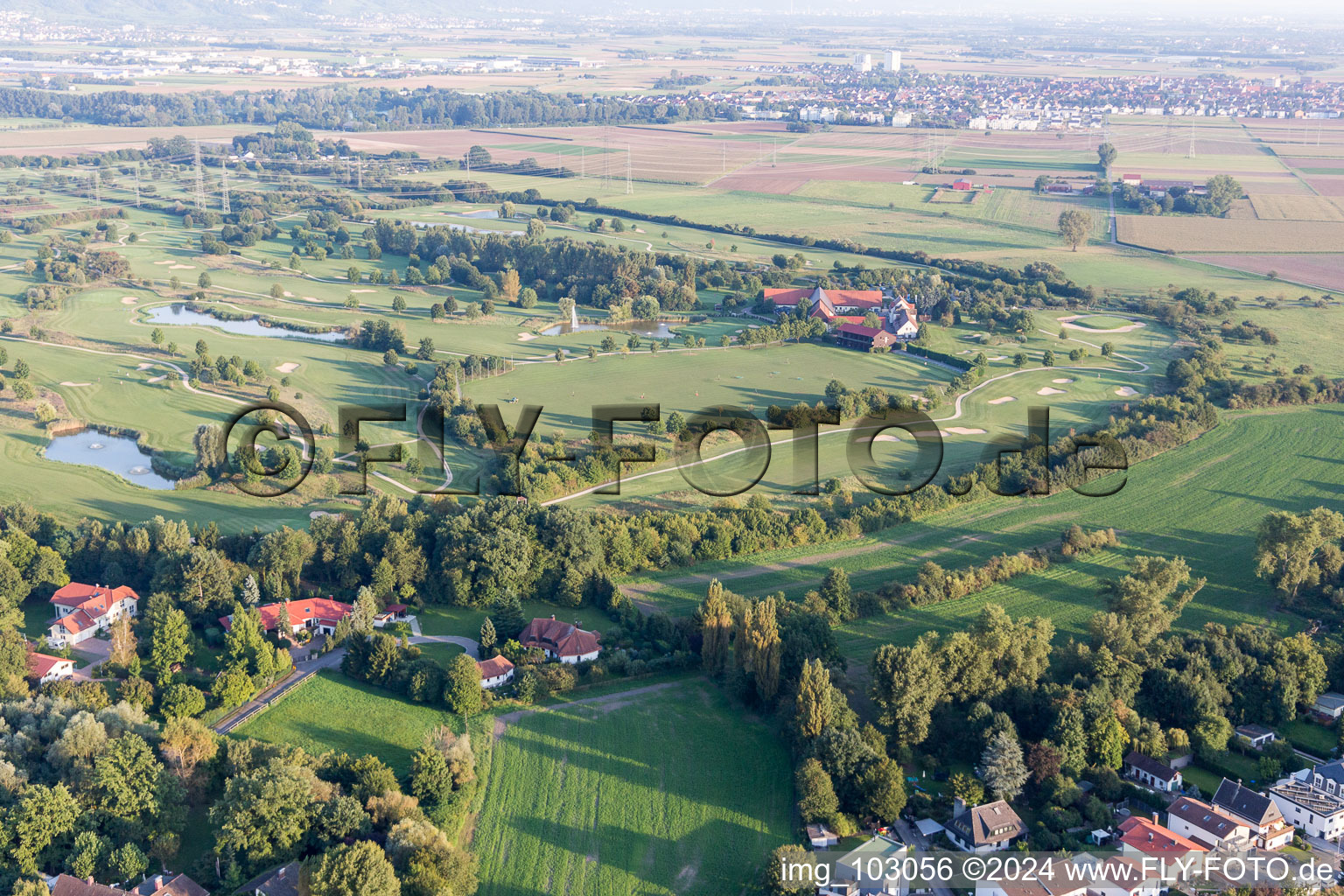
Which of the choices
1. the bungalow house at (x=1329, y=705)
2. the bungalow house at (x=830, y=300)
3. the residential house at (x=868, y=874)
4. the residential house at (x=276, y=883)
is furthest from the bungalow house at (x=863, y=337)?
the residential house at (x=276, y=883)

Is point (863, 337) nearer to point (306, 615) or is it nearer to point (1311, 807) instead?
point (306, 615)

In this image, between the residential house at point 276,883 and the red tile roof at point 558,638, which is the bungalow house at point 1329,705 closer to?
the red tile roof at point 558,638

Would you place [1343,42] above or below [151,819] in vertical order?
above

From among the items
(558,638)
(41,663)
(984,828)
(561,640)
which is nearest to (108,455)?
(41,663)

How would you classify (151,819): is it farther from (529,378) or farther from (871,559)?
(529,378)

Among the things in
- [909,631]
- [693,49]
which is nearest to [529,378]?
[909,631]

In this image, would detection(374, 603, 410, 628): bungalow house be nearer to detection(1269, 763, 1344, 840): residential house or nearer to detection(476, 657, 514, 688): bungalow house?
detection(476, 657, 514, 688): bungalow house

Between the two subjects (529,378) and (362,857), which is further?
(529,378)

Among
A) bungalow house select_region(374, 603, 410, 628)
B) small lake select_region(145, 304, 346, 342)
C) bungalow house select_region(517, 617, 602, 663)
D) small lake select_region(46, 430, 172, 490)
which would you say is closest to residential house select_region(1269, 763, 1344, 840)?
bungalow house select_region(517, 617, 602, 663)
